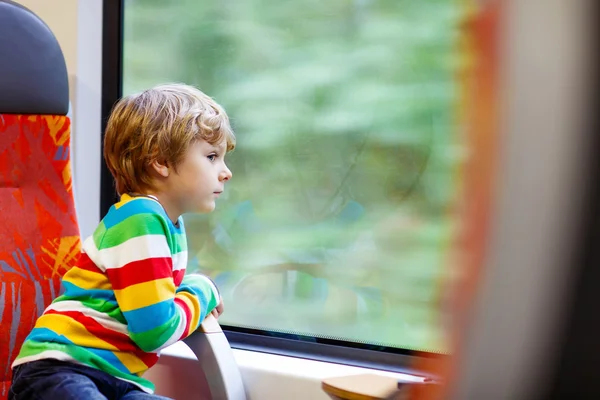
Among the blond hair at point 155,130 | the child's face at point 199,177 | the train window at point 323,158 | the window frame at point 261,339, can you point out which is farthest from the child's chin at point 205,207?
the window frame at point 261,339

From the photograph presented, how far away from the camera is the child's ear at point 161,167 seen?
134 cm

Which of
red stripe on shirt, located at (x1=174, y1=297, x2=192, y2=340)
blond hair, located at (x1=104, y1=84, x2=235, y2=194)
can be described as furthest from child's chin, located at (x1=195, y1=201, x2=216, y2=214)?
red stripe on shirt, located at (x1=174, y1=297, x2=192, y2=340)

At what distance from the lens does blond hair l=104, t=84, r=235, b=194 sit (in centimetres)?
132

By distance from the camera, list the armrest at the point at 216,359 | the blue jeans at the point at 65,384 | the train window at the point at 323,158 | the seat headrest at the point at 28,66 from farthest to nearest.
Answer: the train window at the point at 323,158 → the seat headrest at the point at 28,66 → the armrest at the point at 216,359 → the blue jeans at the point at 65,384

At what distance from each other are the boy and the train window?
333 millimetres

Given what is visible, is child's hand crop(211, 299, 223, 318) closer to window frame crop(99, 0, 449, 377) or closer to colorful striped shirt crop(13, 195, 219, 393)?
colorful striped shirt crop(13, 195, 219, 393)

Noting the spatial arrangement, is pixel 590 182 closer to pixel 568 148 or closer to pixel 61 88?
pixel 568 148

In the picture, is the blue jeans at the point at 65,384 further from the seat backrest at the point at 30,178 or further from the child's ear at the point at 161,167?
the child's ear at the point at 161,167

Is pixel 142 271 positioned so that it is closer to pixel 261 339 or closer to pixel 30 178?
pixel 30 178

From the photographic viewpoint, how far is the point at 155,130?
1.32 m

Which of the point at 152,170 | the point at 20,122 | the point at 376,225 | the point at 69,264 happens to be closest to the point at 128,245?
the point at 152,170

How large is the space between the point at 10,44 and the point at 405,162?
34.6 inches

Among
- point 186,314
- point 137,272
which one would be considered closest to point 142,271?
point 137,272

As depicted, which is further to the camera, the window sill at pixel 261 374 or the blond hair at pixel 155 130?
the window sill at pixel 261 374
